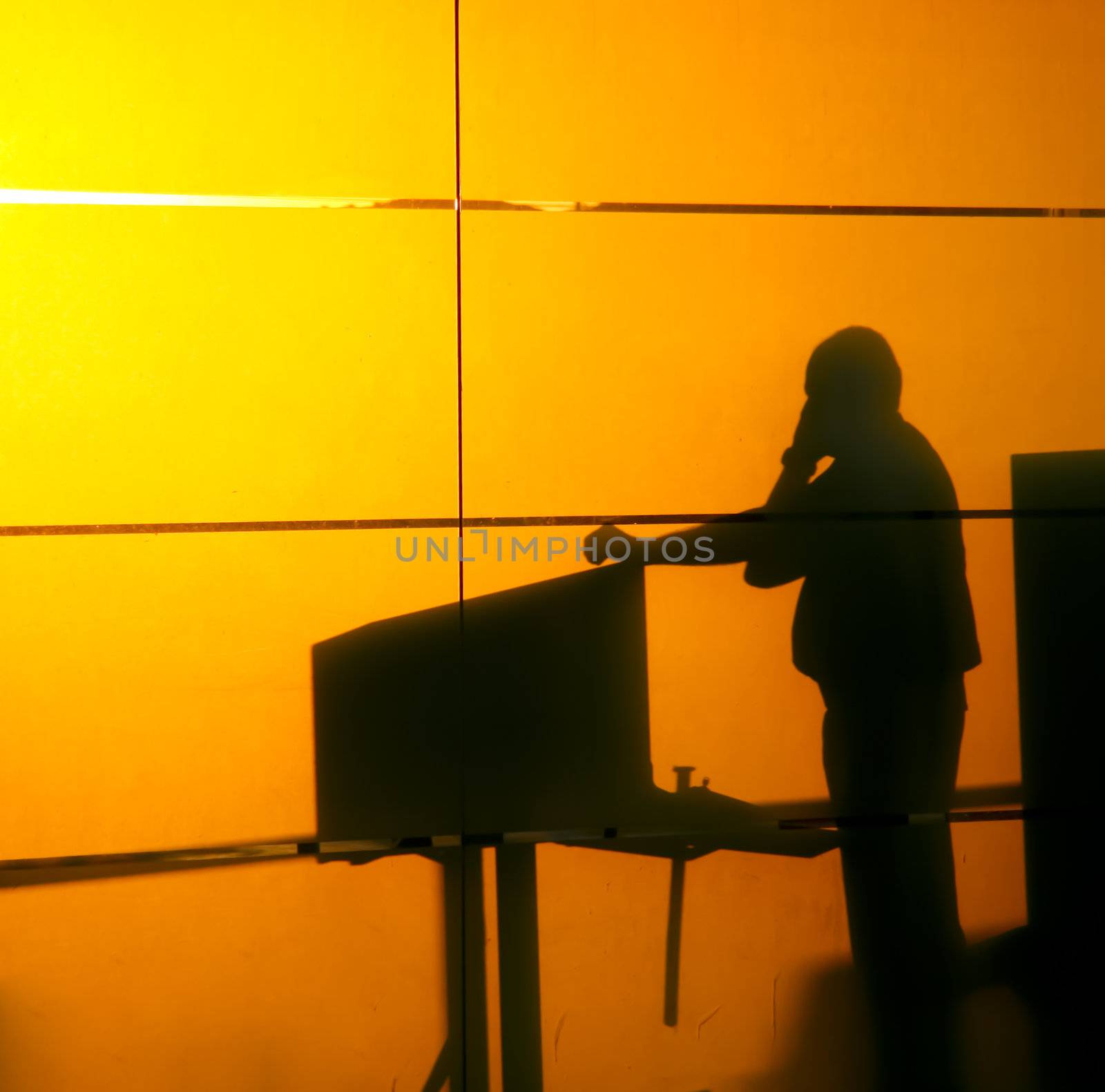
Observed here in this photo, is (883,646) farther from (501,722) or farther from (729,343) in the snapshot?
(501,722)

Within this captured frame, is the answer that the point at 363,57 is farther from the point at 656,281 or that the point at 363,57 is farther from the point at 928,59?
the point at 928,59

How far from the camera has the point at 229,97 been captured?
1.73 meters

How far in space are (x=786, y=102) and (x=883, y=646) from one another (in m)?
1.16

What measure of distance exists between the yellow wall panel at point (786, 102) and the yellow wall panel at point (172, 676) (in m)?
0.84

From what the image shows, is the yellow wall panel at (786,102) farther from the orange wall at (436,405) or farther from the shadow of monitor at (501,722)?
the shadow of monitor at (501,722)

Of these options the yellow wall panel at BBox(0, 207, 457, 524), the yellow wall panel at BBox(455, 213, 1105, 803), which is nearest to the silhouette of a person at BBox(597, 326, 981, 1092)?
the yellow wall panel at BBox(455, 213, 1105, 803)

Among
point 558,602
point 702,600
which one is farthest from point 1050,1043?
point 558,602

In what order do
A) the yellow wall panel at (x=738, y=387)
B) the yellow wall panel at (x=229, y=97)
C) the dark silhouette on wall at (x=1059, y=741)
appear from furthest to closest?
the dark silhouette on wall at (x=1059, y=741) → the yellow wall panel at (x=738, y=387) → the yellow wall panel at (x=229, y=97)

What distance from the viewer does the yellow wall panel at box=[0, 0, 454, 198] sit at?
5.60ft

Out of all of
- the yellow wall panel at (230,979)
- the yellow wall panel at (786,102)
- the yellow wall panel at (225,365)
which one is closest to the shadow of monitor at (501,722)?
the yellow wall panel at (230,979)

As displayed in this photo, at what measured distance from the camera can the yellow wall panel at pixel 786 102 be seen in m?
1.79

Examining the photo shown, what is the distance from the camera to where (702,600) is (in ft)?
6.12

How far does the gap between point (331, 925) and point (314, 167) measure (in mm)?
1514

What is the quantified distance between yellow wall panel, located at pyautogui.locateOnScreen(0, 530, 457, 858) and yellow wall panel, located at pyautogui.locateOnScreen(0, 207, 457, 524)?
88mm
